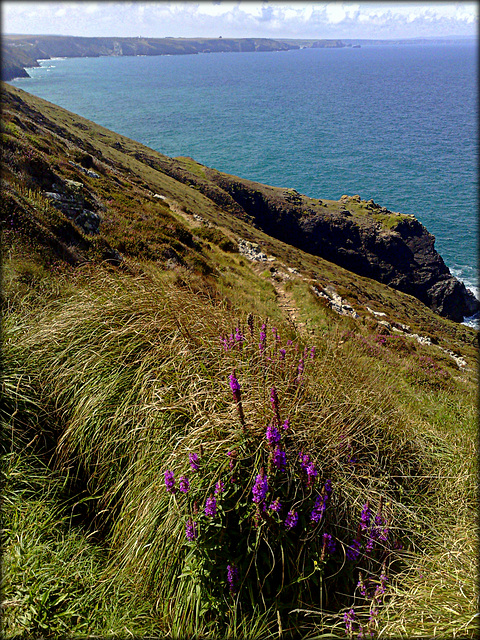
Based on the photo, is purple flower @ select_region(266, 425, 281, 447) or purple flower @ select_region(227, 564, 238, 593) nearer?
purple flower @ select_region(227, 564, 238, 593)

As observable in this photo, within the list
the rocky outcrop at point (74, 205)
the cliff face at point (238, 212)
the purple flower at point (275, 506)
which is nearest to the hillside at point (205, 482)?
the purple flower at point (275, 506)

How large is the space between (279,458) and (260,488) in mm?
339

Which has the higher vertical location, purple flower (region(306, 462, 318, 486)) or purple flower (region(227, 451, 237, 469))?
purple flower (region(227, 451, 237, 469))

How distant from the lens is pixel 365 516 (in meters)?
3.04

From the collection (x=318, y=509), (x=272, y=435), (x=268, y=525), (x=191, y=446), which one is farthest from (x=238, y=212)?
(x=268, y=525)

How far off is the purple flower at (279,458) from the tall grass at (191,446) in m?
0.17

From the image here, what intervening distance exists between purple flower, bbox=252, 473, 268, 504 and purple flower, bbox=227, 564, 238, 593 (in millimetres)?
467

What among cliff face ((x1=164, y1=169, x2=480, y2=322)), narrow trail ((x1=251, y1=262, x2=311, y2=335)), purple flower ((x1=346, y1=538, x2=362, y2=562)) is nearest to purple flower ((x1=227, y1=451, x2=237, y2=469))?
purple flower ((x1=346, y1=538, x2=362, y2=562))

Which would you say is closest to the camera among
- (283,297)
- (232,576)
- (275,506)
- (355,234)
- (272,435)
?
(232,576)

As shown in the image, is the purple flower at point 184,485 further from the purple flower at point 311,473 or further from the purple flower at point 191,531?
the purple flower at point 311,473

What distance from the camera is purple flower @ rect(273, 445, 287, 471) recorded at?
2.86 m

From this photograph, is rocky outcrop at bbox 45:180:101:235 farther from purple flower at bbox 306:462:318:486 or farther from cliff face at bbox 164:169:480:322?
cliff face at bbox 164:169:480:322

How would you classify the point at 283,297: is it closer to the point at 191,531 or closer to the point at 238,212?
the point at 191,531

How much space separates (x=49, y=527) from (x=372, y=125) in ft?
488
